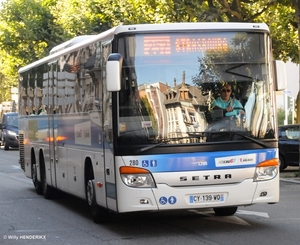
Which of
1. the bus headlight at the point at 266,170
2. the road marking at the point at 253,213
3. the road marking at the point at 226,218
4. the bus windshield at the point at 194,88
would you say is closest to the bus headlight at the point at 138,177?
the bus windshield at the point at 194,88

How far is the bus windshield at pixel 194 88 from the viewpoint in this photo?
11.0 meters

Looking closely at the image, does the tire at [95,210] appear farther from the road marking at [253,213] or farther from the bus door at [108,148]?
the road marking at [253,213]

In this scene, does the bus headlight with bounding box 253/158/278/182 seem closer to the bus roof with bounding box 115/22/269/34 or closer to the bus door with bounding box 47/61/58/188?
the bus roof with bounding box 115/22/269/34

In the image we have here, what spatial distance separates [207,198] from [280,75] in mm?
1941

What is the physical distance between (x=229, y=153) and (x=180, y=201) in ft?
3.01

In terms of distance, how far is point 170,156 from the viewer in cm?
1096

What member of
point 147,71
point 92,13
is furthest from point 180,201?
point 92,13

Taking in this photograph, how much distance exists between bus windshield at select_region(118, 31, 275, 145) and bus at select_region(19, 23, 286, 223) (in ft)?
0.04

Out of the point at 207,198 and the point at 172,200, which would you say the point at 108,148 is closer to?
the point at 172,200

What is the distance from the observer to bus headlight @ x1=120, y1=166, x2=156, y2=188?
35.8 ft

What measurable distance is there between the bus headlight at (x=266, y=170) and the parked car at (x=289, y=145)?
1260cm

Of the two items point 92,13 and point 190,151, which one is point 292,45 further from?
point 190,151

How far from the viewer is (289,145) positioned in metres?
24.1

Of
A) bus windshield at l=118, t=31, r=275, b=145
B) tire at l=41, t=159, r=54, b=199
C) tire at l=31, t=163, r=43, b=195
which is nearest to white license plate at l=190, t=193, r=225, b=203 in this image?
bus windshield at l=118, t=31, r=275, b=145
